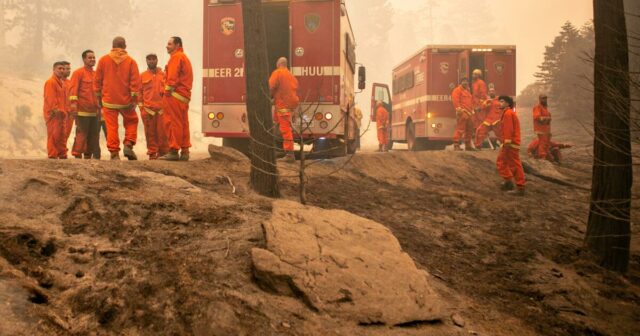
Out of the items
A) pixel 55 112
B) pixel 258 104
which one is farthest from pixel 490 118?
pixel 55 112

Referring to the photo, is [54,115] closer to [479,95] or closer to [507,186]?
[507,186]

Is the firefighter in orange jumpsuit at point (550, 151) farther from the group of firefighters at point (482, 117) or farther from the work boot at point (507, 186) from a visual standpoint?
the work boot at point (507, 186)

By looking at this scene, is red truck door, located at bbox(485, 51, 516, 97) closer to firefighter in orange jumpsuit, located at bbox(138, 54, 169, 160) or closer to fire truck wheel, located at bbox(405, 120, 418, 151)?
fire truck wheel, located at bbox(405, 120, 418, 151)

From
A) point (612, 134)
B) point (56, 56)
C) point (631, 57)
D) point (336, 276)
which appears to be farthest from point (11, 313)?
point (56, 56)

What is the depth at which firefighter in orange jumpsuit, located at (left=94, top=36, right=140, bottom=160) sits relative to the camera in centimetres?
731

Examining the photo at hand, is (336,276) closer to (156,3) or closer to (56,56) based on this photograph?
(56,56)

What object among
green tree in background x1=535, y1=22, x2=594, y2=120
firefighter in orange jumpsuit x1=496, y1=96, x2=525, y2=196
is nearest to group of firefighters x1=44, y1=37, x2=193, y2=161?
firefighter in orange jumpsuit x1=496, y1=96, x2=525, y2=196

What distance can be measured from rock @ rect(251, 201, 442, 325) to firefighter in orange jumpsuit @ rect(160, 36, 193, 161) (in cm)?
319

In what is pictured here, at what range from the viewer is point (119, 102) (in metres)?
7.36

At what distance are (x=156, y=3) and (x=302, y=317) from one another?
194ft

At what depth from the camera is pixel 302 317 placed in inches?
138

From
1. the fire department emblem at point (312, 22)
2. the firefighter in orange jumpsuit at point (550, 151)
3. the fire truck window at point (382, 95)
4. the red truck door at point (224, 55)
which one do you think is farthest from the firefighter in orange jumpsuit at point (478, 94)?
the red truck door at point (224, 55)

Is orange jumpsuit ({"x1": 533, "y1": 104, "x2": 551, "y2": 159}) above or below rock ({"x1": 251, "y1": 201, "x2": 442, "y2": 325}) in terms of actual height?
above

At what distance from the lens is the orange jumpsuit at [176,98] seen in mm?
7332
